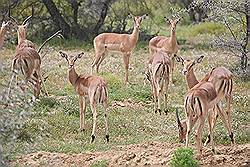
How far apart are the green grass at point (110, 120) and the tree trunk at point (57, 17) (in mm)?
5561

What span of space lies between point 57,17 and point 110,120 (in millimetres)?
10848

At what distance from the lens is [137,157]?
25.1ft

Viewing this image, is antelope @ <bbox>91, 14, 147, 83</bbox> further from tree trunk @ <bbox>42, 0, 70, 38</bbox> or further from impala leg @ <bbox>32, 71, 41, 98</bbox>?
tree trunk @ <bbox>42, 0, 70, 38</bbox>

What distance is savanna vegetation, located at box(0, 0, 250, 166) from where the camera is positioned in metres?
8.27

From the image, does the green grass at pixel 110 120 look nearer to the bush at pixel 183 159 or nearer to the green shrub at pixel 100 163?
the green shrub at pixel 100 163

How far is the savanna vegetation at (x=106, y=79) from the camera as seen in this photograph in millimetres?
8273

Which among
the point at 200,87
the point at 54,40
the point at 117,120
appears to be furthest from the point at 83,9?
the point at 200,87

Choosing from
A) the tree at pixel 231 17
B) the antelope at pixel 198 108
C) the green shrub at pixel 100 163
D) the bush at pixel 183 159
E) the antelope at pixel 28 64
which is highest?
the tree at pixel 231 17

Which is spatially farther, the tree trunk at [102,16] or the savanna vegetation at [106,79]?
the tree trunk at [102,16]

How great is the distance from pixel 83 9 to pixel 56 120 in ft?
38.1

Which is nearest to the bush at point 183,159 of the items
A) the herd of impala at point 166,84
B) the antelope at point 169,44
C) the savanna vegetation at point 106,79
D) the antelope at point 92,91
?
the savanna vegetation at point 106,79

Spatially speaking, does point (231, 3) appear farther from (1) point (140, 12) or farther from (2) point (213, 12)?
(1) point (140, 12)

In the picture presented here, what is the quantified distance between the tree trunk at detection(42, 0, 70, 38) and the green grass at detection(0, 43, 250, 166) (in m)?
5.56

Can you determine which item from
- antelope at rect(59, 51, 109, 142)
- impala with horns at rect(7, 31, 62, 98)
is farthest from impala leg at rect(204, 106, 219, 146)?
impala with horns at rect(7, 31, 62, 98)
